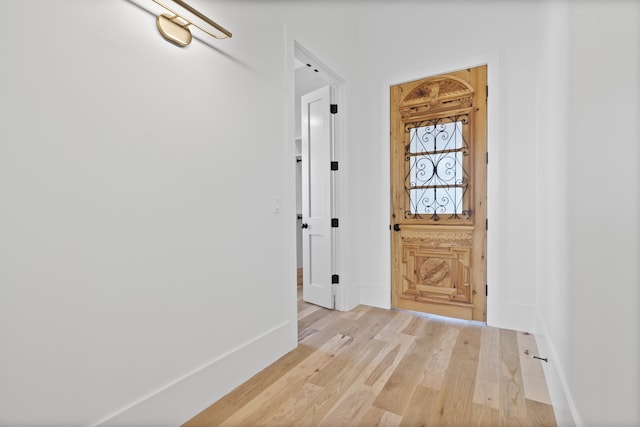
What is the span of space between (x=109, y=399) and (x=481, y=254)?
2.80 meters

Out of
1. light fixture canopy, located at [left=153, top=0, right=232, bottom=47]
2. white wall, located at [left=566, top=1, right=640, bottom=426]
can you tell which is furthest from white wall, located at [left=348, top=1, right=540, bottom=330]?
light fixture canopy, located at [left=153, top=0, right=232, bottom=47]

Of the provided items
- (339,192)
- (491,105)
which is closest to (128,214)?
(339,192)

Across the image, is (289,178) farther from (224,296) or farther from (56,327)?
(56,327)

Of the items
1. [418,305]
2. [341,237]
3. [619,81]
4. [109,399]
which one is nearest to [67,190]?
[109,399]

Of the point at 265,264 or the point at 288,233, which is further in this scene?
the point at 288,233

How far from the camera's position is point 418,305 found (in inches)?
119

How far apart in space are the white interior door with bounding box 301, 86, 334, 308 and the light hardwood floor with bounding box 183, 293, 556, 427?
2.20 ft

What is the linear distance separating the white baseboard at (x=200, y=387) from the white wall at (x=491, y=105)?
5.18 ft

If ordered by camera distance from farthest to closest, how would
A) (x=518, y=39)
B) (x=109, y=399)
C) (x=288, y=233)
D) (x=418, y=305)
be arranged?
(x=418, y=305), (x=518, y=39), (x=288, y=233), (x=109, y=399)

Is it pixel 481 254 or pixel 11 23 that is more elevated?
pixel 11 23

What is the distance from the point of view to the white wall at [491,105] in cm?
255

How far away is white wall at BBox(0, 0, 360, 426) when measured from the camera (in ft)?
3.37

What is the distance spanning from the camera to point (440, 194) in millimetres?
2895

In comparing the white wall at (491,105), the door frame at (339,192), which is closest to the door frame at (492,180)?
the white wall at (491,105)
